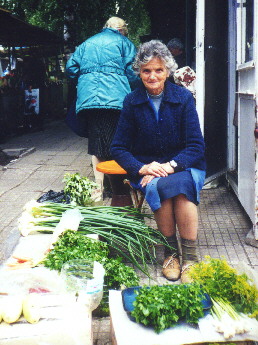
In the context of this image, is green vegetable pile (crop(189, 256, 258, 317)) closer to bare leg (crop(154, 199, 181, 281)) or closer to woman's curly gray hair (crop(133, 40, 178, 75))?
bare leg (crop(154, 199, 181, 281))

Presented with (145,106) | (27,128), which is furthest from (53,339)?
(27,128)

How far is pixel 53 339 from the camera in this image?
90.3 inches

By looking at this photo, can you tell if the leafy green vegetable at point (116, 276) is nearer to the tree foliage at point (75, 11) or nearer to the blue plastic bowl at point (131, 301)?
the blue plastic bowl at point (131, 301)

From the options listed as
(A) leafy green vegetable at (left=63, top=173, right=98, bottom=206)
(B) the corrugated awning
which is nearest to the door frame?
(A) leafy green vegetable at (left=63, top=173, right=98, bottom=206)

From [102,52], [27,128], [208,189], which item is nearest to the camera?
[102,52]

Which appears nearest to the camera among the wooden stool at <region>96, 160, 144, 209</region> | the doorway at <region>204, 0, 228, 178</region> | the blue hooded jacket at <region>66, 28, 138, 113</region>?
the wooden stool at <region>96, 160, 144, 209</region>

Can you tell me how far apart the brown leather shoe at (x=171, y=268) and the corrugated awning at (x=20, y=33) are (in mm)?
7500

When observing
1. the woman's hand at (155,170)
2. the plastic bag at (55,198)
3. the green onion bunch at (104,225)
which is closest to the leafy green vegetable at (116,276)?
the green onion bunch at (104,225)

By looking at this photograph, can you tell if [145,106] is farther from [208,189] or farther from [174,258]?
[208,189]

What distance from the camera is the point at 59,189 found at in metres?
6.29

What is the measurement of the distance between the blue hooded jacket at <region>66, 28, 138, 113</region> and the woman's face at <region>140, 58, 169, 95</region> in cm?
148

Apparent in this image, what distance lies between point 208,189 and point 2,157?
433 cm

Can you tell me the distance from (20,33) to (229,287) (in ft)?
36.0

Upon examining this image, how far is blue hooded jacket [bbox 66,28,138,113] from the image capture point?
510 cm
